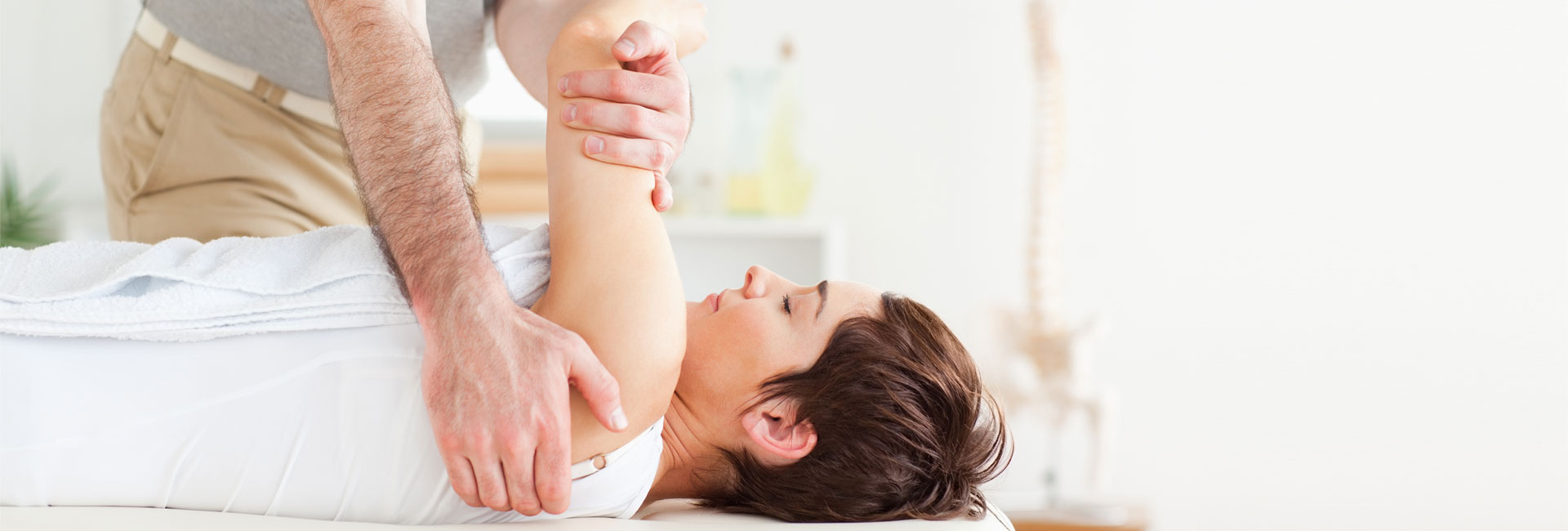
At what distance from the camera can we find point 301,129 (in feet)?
5.09

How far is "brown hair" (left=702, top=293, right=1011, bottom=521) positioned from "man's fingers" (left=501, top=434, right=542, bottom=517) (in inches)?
10.7

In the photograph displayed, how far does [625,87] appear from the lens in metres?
0.96

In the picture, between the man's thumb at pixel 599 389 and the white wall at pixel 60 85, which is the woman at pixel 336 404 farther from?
the white wall at pixel 60 85

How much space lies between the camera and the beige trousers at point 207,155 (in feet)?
4.96

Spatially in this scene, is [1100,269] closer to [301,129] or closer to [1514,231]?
[1514,231]

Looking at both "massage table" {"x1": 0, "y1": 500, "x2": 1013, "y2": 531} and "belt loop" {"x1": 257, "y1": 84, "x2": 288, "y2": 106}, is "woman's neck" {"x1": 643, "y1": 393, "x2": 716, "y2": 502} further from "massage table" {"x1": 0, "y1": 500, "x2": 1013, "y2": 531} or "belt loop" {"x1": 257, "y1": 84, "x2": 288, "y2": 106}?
"belt loop" {"x1": 257, "y1": 84, "x2": 288, "y2": 106}

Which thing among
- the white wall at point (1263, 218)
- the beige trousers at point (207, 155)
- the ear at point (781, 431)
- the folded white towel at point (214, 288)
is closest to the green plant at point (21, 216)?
the beige trousers at point (207, 155)

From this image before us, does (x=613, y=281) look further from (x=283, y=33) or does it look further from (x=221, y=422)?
(x=283, y=33)

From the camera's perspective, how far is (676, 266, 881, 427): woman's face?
1.05 meters

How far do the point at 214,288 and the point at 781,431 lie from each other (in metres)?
0.52

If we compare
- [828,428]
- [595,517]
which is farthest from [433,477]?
[828,428]

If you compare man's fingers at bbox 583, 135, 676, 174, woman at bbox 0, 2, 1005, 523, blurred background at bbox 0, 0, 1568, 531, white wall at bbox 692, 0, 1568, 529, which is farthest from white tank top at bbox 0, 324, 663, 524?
white wall at bbox 692, 0, 1568, 529

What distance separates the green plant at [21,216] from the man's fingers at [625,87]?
2.35 metres

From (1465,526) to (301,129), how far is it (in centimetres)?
297
